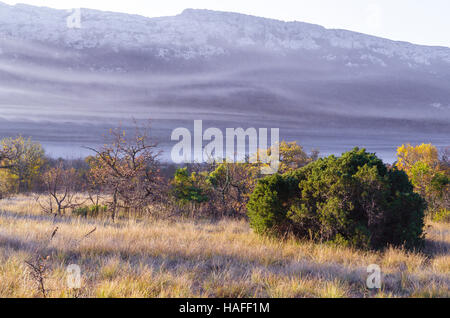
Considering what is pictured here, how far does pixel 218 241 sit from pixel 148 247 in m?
1.89

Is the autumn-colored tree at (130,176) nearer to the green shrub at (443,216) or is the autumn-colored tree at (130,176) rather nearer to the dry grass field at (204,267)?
the dry grass field at (204,267)

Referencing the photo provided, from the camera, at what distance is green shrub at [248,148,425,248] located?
6773mm

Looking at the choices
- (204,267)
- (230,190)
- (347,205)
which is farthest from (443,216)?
(204,267)

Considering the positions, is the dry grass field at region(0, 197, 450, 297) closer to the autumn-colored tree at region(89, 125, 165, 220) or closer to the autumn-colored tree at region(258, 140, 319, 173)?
the autumn-colored tree at region(89, 125, 165, 220)

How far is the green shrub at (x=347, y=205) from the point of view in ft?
22.2

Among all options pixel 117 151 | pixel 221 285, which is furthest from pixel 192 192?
pixel 221 285

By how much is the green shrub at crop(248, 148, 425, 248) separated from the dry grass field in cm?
48

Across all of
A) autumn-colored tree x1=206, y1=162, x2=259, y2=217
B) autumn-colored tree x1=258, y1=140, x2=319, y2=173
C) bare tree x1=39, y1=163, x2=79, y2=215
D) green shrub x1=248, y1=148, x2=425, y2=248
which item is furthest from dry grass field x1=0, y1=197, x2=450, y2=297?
autumn-colored tree x1=258, y1=140, x2=319, y2=173

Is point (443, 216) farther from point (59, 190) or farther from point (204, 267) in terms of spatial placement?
point (59, 190)

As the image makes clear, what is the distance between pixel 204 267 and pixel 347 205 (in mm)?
3903

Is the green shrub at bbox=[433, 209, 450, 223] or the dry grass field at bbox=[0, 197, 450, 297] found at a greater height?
the dry grass field at bbox=[0, 197, 450, 297]

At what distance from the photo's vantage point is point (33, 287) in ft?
12.2

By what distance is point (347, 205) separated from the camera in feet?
22.4
